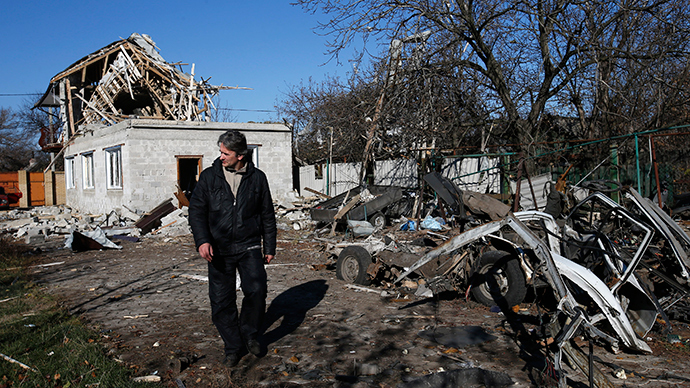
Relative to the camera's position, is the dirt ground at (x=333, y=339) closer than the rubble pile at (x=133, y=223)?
Yes

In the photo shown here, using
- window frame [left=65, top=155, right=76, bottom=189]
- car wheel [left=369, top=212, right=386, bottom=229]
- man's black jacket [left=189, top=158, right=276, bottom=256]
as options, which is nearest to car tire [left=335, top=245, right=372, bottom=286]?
man's black jacket [left=189, top=158, right=276, bottom=256]

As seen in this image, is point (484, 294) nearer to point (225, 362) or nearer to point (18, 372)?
point (225, 362)

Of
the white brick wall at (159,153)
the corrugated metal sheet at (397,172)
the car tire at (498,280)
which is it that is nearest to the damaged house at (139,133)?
the white brick wall at (159,153)

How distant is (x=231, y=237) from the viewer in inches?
149

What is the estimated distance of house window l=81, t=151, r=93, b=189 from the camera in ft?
66.0

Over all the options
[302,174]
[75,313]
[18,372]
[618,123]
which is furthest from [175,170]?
[618,123]

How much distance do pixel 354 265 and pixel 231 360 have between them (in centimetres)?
353

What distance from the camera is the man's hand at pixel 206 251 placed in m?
3.58

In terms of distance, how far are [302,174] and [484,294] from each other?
55.4 ft

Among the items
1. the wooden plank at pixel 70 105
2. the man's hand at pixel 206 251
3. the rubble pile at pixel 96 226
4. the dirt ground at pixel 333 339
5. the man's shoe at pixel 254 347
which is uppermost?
the wooden plank at pixel 70 105

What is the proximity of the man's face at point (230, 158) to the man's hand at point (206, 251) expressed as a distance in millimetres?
700

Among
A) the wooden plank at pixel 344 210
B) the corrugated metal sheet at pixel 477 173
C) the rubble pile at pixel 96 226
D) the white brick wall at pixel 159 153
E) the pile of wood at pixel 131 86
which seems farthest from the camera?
the pile of wood at pixel 131 86

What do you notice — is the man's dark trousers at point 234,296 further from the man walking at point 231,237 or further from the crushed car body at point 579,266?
the crushed car body at point 579,266

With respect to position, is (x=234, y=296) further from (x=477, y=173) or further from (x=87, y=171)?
(x=87, y=171)
